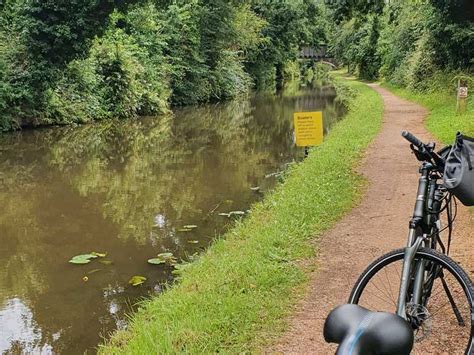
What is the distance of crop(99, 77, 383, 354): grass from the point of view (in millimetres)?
4402

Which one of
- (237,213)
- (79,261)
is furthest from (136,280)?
(237,213)

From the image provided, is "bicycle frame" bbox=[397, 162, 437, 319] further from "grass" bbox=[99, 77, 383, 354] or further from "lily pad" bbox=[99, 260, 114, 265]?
"lily pad" bbox=[99, 260, 114, 265]

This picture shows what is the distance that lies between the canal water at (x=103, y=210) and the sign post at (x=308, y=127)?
4.51 feet

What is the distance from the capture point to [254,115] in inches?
1121

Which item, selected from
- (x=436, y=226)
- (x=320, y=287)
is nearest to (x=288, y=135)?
(x=320, y=287)

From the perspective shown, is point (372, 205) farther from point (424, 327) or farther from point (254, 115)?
point (254, 115)

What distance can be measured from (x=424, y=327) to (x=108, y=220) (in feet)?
23.7

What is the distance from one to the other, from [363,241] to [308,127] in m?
5.22

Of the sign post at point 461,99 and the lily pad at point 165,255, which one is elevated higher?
the sign post at point 461,99

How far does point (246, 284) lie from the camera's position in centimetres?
540

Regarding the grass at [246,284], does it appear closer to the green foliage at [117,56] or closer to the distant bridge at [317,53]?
the green foliage at [117,56]

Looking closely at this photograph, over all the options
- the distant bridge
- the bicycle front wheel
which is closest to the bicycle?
the bicycle front wheel

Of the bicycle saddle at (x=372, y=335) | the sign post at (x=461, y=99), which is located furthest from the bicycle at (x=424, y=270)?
the sign post at (x=461, y=99)

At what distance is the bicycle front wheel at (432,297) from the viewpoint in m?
3.06
